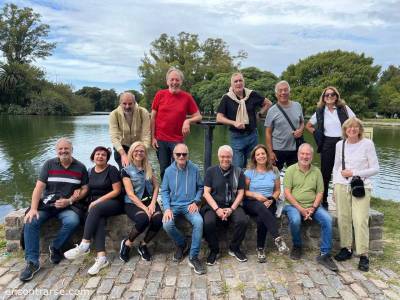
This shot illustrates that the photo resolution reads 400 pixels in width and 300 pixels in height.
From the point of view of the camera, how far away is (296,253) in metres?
4.21

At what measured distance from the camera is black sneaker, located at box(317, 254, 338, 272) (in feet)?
12.8

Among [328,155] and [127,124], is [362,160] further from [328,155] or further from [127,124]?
[127,124]

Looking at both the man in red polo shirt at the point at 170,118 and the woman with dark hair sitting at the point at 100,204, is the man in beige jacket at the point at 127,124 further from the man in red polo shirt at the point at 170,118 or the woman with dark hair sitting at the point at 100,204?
the woman with dark hair sitting at the point at 100,204

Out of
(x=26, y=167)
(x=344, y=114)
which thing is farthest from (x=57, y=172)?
(x=26, y=167)

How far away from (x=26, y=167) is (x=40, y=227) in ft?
32.7

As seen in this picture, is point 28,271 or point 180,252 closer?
point 28,271

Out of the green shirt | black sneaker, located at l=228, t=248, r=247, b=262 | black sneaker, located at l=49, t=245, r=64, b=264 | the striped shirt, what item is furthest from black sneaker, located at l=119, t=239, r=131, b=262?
the green shirt

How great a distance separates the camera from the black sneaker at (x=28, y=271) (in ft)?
11.8

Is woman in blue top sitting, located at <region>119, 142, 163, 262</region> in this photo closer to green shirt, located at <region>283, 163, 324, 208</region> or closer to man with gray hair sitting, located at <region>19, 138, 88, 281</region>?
man with gray hair sitting, located at <region>19, 138, 88, 281</region>

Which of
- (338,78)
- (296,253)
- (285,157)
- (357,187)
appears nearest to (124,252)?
(296,253)

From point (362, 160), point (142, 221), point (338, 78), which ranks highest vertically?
point (338, 78)

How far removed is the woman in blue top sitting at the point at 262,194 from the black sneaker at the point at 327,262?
0.39 m

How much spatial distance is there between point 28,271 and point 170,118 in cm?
254

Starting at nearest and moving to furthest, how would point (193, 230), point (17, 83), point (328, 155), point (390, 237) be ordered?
point (193, 230) < point (328, 155) < point (390, 237) < point (17, 83)
